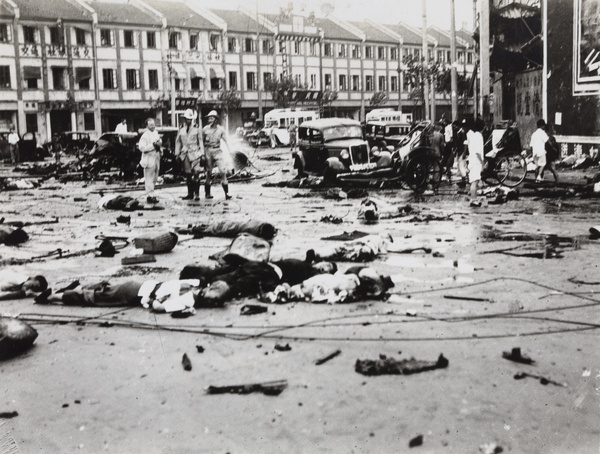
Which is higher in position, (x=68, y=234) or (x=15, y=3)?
(x=15, y=3)

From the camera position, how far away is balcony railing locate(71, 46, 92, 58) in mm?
55062

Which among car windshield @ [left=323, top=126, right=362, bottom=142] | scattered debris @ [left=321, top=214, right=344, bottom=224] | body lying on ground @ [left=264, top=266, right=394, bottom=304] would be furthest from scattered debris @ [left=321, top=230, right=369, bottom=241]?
car windshield @ [left=323, top=126, right=362, bottom=142]

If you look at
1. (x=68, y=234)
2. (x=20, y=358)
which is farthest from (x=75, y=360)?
(x=68, y=234)

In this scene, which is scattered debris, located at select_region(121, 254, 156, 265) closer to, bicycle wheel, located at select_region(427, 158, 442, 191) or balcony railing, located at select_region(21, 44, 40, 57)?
bicycle wheel, located at select_region(427, 158, 442, 191)

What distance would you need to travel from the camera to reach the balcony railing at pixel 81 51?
55.1 m

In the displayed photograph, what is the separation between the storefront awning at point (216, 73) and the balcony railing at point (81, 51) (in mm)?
10656

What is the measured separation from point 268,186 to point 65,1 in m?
42.6

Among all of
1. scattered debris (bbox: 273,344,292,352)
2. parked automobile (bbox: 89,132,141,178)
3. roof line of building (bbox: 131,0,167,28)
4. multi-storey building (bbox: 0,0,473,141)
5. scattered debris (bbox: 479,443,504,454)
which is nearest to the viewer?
scattered debris (bbox: 479,443,504,454)

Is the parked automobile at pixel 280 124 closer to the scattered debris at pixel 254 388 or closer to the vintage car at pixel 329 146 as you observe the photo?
the vintage car at pixel 329 146

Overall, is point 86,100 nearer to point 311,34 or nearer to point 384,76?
point 311,34

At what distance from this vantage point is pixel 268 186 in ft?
64.7

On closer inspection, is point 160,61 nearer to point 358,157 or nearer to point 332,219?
point 358,157

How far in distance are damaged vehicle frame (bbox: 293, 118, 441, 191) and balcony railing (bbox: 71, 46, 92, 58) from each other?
39.2 meters

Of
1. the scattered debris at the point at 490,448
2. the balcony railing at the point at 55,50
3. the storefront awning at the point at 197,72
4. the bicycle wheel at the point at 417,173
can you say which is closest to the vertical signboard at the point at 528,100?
the bicycle wheel at the point at 417,173
